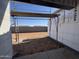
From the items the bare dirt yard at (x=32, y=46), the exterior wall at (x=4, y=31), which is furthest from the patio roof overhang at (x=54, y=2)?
the bare dirt yard at (x=32, y=46)

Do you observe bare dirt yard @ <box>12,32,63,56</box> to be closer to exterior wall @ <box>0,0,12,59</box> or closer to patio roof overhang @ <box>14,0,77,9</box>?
exterior wall @ <box>0,0,12,59</box>

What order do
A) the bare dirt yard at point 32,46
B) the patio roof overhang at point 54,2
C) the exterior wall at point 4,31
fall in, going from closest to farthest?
the exterior wall at point 4,31 < the patio roof overhang at point 54,2 < the bare dirt yard at point 32,46

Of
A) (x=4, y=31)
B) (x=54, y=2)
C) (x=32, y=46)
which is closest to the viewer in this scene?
(x=4, y=31)

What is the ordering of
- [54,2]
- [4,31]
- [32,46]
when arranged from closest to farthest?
[4,31]
[54,2]
[32,46]

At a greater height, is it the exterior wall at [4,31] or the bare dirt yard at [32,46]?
the exterior wall at [4,31]

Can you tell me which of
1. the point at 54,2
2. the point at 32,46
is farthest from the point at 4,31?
the point at 32,46

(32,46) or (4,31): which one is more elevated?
(4,31)

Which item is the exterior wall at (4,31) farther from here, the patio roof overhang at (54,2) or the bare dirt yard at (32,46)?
the bare dirt yard at (32,46)

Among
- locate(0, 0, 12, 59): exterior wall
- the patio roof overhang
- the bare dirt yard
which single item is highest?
the patio roof overhang

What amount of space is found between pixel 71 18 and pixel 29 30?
1115cm

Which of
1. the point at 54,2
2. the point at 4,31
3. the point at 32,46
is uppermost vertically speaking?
the point at 54,2

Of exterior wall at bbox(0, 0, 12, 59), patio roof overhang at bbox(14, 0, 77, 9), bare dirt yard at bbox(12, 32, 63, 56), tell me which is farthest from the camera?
bare dirt yard at bbox(12, 32, 63, 56)

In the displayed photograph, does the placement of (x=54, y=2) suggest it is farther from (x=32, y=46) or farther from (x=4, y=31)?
(x=32, y=46)

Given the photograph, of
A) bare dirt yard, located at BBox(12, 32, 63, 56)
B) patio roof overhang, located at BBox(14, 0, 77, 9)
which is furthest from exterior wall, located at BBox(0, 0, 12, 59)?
bare dirt yard, located at BBox(12, 32, 63, 56)
